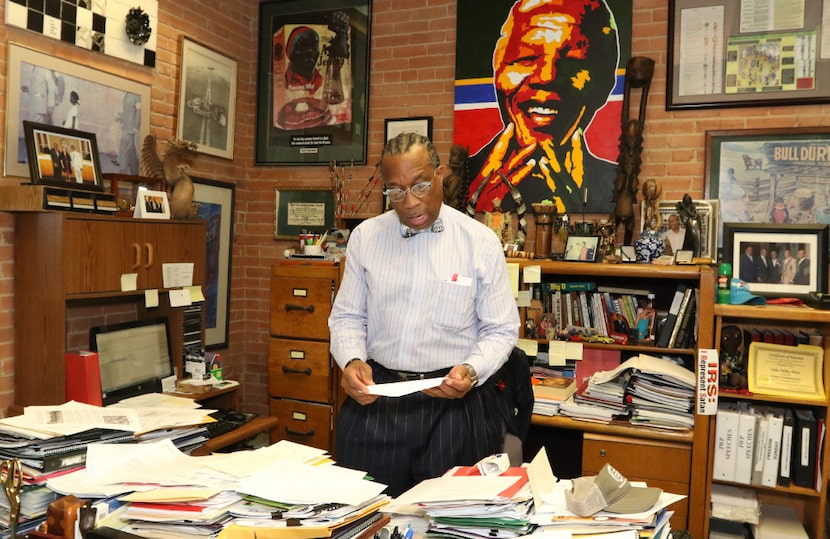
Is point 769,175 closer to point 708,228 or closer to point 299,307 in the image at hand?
point 708,228

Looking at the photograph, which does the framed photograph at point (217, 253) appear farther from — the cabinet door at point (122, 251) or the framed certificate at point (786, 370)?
the framed certificate at point (786, 370)

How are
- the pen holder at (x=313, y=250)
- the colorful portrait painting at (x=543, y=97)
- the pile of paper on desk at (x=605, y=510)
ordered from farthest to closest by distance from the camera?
the pen holder at (x=313, y=250) < the colorful portrait painting at (x=543, y=97) < the pile of paper on desk at (x=605, y=510)

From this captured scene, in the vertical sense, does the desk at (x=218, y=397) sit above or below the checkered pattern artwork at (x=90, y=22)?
below

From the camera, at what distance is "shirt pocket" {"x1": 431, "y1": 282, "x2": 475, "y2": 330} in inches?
84.8

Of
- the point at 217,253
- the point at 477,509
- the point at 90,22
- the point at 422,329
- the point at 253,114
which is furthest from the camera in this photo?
the point at 253,114

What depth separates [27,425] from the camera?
5.34 feet

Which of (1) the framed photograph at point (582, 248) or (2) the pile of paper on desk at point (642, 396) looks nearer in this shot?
(2) the pile of paper on desk at point (642, 396)

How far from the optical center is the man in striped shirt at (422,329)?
2109mm

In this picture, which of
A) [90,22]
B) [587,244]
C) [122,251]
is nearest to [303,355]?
[122,251]

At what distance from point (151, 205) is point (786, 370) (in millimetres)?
3097

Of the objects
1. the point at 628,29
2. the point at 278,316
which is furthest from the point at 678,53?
the point at 278,316

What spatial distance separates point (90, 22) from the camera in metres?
3.21

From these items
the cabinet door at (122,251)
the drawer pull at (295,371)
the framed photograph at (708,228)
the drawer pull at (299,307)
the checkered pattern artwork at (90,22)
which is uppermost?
the checkered pattern artwork at (90,22)

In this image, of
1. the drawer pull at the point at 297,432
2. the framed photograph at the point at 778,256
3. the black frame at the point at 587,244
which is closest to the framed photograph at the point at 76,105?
the drawer pull at the point at 297,432
